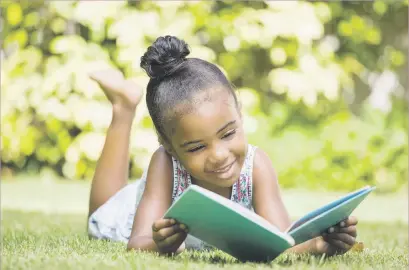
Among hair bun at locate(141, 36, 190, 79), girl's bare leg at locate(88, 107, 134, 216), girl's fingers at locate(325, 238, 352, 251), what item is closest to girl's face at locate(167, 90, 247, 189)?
hair bun at locate(141, 36, 190, 79)

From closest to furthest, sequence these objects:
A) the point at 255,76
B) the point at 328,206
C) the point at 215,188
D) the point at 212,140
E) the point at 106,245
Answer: the point at 328,206
the point at 212,140
the point at 106,245
the point at 215,188
the point at 255,76

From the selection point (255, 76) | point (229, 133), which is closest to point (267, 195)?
point (229, 133)

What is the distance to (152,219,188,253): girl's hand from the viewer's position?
7.53 ft

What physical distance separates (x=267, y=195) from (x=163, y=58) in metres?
0.74

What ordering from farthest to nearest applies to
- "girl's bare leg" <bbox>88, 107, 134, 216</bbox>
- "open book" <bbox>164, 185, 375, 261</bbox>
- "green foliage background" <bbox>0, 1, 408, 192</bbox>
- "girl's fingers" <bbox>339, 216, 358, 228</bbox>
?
"green foliage background" <bbox>0, 1, 408, 192</bbox> → "girl's bare leg" <bbox>88, 107, 134, 216</bbox> → "girl's fingers" <bbox>339, 216, 358, 228</bbox> → "open book" <bbox>164, 185, 375, 261</bbox>

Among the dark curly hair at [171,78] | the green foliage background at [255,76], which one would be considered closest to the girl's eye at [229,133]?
the dark curly hair at [171,78]

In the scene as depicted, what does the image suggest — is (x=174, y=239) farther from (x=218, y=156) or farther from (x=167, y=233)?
(x=218, y=156)

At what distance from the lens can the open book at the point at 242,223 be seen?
2090 millimetres

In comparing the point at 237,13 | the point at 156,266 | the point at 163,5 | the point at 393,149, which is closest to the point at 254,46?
the point at 237,13

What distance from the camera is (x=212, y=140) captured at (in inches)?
101

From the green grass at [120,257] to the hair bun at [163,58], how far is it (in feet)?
2.27

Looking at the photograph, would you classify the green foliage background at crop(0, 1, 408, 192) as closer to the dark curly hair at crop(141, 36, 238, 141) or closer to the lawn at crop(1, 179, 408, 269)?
the lawn at crop(1, 179, 408, 269)

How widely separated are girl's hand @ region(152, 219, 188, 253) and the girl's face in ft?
1.10

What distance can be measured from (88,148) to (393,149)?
3456 mm
